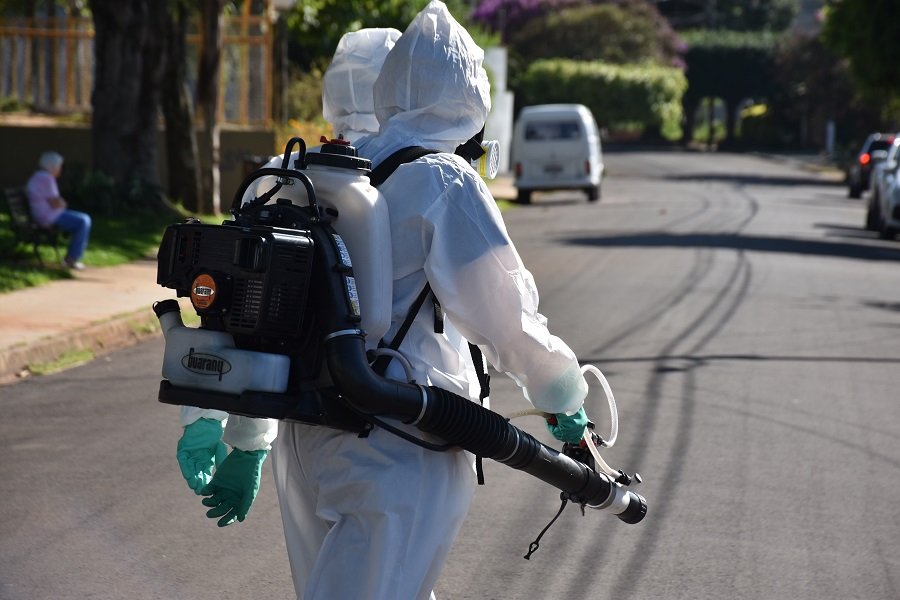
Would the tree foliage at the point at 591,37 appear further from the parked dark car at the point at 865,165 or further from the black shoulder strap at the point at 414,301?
the black shoulder strap at the point at 414,301

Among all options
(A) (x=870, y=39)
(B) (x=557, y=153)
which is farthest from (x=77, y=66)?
(A) (x=870, y=39)

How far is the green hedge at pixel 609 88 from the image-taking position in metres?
61.5

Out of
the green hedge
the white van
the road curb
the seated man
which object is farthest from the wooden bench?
the green hedge

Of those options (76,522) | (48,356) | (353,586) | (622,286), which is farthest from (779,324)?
(353,586)

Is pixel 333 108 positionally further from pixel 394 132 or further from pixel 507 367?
pixel 507 367

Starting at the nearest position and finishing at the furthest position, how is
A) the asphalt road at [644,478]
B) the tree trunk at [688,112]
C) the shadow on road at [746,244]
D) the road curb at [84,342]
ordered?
the asphalt road at [644,478]
the road curb at [84,342]
the shadow on road at [746,244]
the tree trunk at [688,112]

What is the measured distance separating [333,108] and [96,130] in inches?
578

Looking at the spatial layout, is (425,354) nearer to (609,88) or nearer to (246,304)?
(246,304)

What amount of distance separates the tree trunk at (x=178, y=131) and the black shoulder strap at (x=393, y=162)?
1750cm

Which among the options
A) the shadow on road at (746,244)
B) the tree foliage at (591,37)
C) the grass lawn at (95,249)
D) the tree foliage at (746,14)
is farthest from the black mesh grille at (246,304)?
the tree foliage at (746,14)

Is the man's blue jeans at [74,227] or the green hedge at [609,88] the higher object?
the green hedge at [609,88]

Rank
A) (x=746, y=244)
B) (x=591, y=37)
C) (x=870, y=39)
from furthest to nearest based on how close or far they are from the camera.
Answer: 1. (x=591, y=37)
2. (x=870, y=39)
3. (x=746, y=244)

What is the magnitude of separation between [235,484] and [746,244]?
1843 cm

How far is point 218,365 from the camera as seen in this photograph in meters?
3.09
